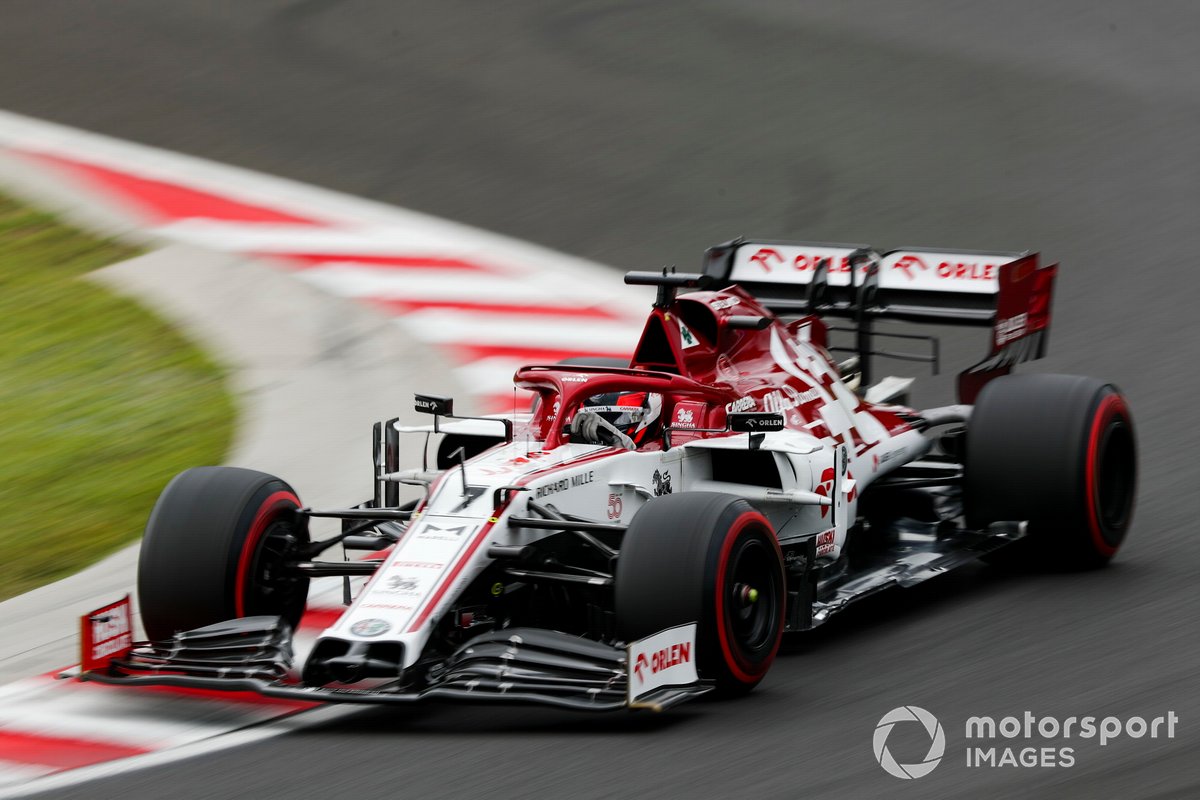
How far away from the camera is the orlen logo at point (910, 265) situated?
35.0ft

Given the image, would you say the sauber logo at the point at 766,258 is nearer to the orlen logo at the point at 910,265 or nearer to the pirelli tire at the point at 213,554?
the orlen logo at the point at 910,265

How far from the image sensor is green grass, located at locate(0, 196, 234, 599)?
10344 millimetres

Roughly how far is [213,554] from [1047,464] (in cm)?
405

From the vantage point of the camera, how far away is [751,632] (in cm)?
770

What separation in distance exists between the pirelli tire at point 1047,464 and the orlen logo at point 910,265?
119 cm

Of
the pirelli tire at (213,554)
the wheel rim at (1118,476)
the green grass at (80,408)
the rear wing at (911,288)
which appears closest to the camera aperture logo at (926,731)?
the pirelli tire at (213,554)

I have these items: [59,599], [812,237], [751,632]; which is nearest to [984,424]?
[751,632]

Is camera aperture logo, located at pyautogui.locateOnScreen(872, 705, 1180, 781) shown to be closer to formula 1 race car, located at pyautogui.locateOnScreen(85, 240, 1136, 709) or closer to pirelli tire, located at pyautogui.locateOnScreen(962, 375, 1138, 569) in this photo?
formula 1 race car, located at pyautogui.locateOnScreen(85, 240, 1136, 709)

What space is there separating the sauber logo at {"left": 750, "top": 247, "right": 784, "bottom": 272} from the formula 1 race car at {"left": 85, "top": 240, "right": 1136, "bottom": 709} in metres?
0.16

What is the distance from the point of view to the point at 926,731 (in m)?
7.16

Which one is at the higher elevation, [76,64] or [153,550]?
[76,64]

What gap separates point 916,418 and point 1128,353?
3537 millimetres

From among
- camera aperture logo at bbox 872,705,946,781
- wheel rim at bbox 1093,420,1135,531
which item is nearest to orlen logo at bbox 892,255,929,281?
wheel rim at bbox 1093,420,1135,531

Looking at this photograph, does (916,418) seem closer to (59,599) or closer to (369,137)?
(59,599)
